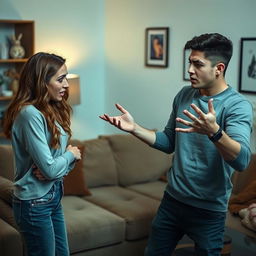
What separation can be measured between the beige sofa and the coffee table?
0.12 meters

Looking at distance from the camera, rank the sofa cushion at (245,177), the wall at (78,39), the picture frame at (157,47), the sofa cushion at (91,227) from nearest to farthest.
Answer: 1. the sofa cushion at (91,227)
2. the sofa cushion at (245,177)
3. the picture frame at (157,47)
4. the wall at (78,39)

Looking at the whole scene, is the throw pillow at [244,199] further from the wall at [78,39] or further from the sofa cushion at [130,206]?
the wall at [78,39]

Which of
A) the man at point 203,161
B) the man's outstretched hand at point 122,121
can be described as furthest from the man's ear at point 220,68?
the man's outstretched hand at point 122,121

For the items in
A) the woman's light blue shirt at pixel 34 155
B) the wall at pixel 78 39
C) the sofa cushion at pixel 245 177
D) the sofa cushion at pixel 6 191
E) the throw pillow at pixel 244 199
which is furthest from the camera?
the wall at pixel 78 39

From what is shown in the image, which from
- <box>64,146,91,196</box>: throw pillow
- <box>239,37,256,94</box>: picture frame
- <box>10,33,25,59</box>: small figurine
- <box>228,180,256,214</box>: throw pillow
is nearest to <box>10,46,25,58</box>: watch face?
<box>10,33,25,59</box>: small figurine

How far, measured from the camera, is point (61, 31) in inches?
199

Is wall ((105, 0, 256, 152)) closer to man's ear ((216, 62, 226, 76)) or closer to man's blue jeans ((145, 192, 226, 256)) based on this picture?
man's ear ((216, 62, 226, 76))

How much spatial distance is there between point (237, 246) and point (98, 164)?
4.84ft

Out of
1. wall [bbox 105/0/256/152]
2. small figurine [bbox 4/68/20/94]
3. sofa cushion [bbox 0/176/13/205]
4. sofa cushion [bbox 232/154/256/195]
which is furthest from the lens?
small figurine [bbox 4/68/20/94]

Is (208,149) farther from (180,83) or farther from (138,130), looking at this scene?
(180,83)

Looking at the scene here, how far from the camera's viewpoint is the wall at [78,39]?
4.87 m

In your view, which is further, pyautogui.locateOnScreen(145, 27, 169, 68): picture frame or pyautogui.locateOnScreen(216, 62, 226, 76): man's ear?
pyautogui.locateOnScreen(145, 27, 169, 68): picture frame

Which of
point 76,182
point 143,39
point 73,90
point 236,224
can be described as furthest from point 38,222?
point 143,39

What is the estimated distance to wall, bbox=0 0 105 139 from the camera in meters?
4.87
